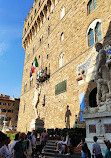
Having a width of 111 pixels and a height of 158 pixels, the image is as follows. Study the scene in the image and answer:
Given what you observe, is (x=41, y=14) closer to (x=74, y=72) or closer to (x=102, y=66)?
(x=74, y=72)

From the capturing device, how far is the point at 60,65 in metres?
14.8

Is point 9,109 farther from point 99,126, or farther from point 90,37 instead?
point 99,126

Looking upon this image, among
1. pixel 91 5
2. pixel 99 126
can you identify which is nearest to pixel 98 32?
pixel 91 5

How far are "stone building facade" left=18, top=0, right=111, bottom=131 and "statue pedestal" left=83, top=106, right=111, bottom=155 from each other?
4834 mm

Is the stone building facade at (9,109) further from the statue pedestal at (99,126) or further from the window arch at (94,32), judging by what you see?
the statue pedestal at (99,126)

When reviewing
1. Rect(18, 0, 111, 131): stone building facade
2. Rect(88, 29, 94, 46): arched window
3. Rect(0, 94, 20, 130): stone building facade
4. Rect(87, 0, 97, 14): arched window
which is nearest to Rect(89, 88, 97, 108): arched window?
Rect(18, 0, 111, 131): stone building facade

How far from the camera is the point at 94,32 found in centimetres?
1070

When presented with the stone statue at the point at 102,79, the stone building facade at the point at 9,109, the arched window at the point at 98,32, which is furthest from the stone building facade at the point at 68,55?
the stone building facade at the point at 9,109

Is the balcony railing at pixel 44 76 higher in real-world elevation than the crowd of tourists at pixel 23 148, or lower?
higher

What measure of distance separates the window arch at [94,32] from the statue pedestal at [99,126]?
22.9 ft

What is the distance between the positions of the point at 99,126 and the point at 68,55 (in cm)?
963

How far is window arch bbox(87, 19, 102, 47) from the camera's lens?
34.1ft

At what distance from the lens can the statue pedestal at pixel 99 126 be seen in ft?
13.8

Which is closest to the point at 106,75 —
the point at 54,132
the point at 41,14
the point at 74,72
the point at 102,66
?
the point at 102,66
